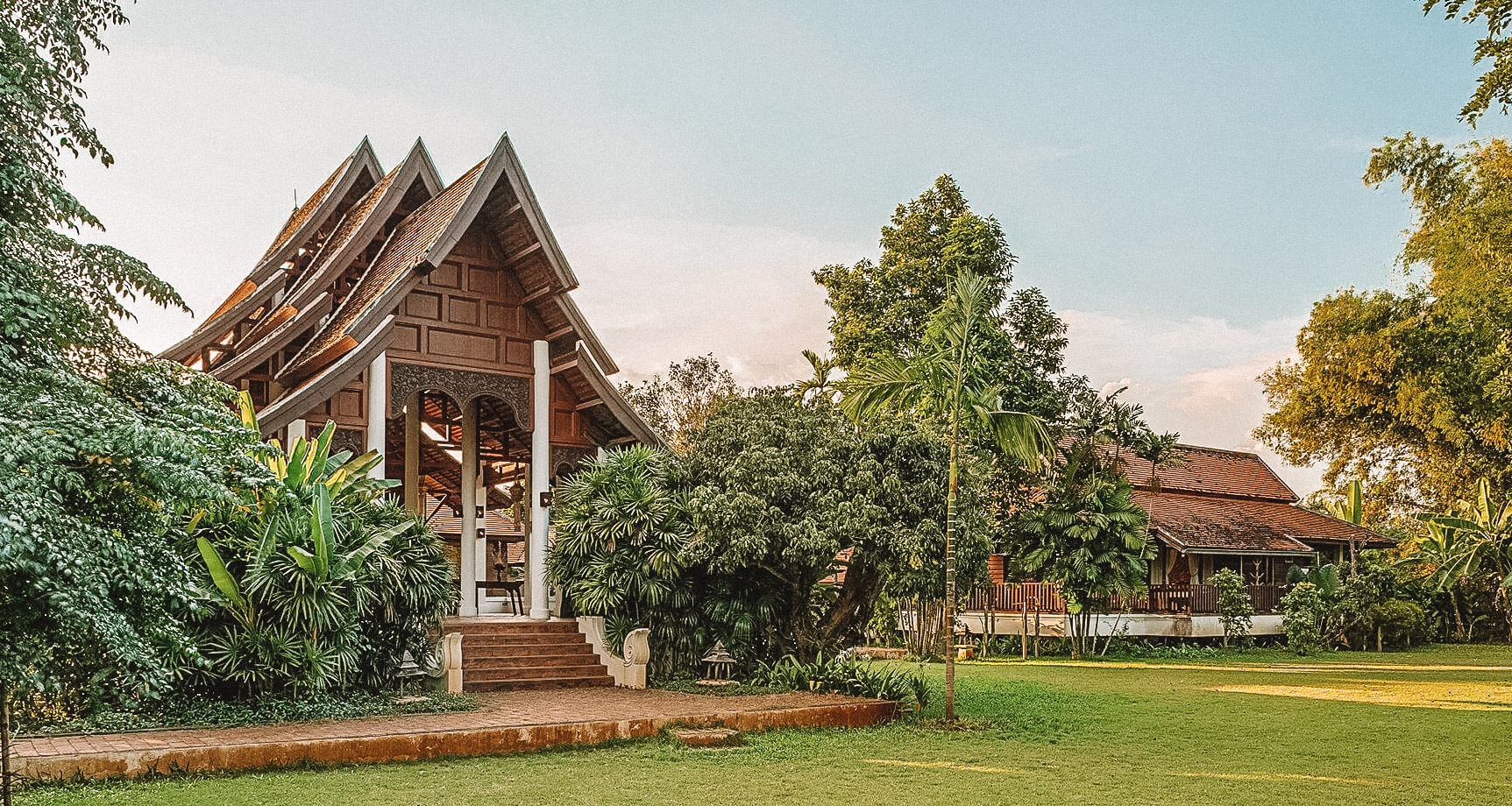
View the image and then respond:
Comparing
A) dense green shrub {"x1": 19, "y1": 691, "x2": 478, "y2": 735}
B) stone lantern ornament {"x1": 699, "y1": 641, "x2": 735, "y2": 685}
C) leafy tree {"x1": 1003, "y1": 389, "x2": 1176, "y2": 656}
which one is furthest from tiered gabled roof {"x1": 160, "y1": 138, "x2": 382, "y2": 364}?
leafy tree {"x1": 1003, "y1": 389, "x2": 1176, "y2": 656}

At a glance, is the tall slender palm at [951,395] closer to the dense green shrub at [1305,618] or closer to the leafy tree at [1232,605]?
the leafy tree at [1232,605]

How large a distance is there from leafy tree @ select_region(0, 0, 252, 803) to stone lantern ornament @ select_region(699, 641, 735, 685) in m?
8.96

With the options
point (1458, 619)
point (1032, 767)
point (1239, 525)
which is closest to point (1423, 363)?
point (1239, 525)

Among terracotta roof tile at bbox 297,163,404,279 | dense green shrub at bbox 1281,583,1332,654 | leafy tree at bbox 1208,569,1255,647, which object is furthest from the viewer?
leafy tree at bbox 1208,569,1255,647

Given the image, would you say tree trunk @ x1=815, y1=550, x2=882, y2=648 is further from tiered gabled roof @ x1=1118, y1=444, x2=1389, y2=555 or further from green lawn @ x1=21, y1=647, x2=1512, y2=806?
tiered gabled roof @ x1=1118, y1=444, x2=1389, y2=555

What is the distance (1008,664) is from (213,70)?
17037 mm

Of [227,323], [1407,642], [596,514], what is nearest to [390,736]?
[596,514]

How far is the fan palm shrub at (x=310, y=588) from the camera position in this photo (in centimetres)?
1058

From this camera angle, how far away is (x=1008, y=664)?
73.2 feet

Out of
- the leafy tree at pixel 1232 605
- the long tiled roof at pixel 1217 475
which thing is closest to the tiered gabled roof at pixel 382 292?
the leafy tree at pixel 1232 605

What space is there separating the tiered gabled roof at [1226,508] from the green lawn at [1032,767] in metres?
10.9

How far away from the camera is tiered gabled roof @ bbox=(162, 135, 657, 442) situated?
47.2 feet

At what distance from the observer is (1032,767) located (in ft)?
32.2

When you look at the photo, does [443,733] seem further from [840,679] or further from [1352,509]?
[1352,509]
